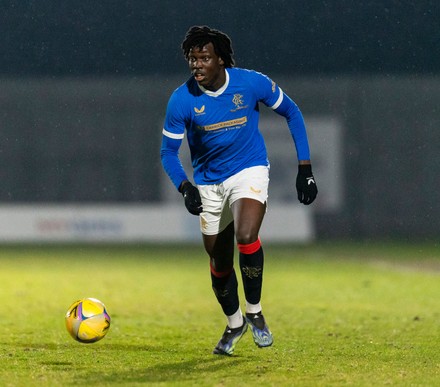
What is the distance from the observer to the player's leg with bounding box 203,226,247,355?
722 cm

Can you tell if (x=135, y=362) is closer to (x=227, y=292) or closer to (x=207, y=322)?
(x=227, y=292)

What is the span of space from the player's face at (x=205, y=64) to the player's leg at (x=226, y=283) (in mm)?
1026

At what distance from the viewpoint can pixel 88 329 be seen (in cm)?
709

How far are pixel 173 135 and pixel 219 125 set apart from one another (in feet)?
1.05

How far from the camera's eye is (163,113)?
79.6 ft

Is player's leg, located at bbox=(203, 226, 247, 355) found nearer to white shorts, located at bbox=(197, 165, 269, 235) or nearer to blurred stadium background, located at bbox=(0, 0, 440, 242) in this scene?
white shorts, located at bbox=(197, 165, 269, 235)

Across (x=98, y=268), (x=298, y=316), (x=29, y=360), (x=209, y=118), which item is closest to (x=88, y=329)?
(x=29, y=360)

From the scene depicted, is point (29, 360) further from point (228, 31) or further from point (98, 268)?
point (228, 31)

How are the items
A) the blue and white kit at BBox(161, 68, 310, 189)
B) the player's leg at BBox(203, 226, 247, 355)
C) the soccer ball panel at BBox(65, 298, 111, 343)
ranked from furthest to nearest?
1. the player's leg at BBox(203, 226, 247, 355)
2. the soccer ball panel at BBox(65, 298, 111, 343)
3. the blue and white kit at BBox(161, 68, 310, 189)

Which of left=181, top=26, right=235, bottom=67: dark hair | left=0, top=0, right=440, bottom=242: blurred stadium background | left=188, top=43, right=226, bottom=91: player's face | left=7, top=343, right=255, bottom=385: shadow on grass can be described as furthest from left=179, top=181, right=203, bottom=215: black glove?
left=0, top=0, right=440, bottom=242: blurred stadium background

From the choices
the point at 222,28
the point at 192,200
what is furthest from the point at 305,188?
the point at 222,28

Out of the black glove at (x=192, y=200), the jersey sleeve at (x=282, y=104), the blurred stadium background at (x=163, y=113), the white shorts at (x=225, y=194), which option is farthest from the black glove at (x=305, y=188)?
the blurred stadium background at (x=163, y=113)

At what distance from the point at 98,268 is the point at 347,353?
9.14 metres

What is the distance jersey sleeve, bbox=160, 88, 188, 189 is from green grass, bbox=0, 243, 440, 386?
1298mm
